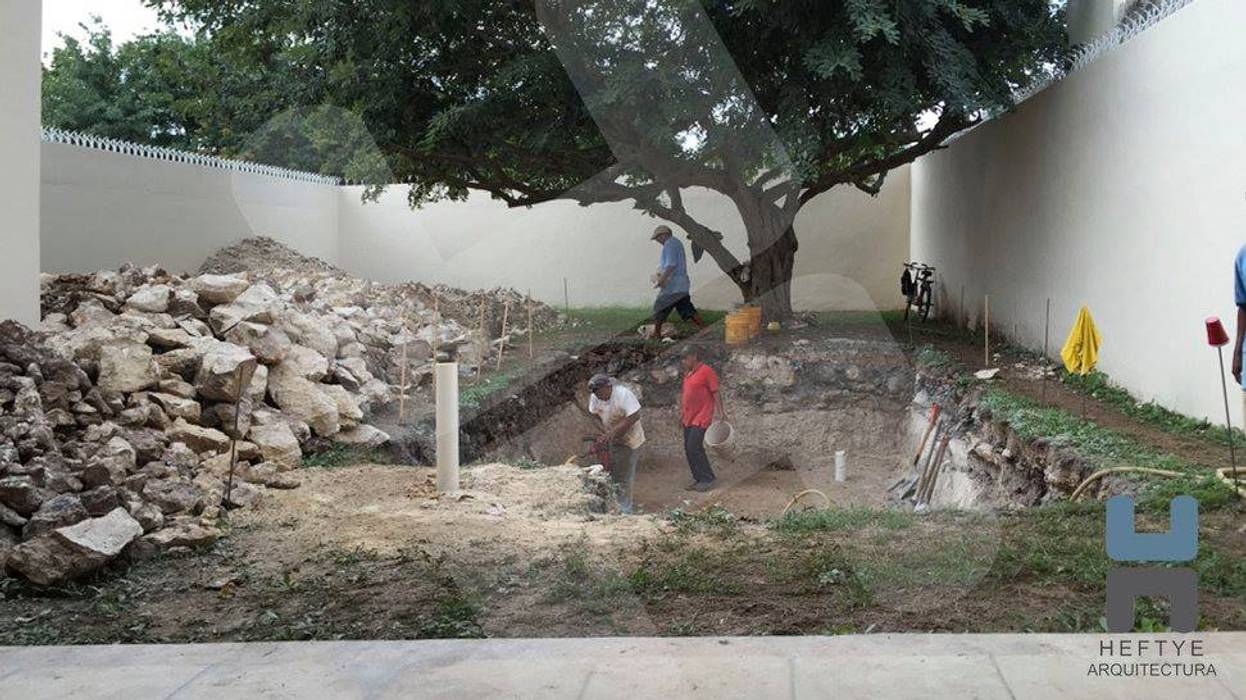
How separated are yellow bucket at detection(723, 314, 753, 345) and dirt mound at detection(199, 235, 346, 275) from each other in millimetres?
6220

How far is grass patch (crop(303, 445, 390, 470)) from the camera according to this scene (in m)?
8.18

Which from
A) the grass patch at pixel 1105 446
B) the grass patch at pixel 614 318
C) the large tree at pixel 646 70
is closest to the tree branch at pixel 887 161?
the large tree at pixel 646 70

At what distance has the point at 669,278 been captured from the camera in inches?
512

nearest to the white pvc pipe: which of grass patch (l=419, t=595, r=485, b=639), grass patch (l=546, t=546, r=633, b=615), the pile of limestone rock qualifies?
the pile of limestone rock

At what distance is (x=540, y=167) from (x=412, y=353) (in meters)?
2.74

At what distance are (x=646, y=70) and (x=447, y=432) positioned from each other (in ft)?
16.1

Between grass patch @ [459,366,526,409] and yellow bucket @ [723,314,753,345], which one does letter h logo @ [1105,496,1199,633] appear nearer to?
grass patch @ [459,366,526,409]

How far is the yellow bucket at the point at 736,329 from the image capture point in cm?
1323

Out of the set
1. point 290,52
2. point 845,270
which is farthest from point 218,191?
point 845,270

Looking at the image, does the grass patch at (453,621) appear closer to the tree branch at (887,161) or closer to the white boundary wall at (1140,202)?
the white boundary wall at (1140,202)

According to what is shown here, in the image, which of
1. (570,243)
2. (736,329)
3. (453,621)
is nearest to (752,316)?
(736,329)

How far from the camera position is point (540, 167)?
1313 centimetres

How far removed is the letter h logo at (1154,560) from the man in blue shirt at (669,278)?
7668mm

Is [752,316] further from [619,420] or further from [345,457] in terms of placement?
[345,457]
